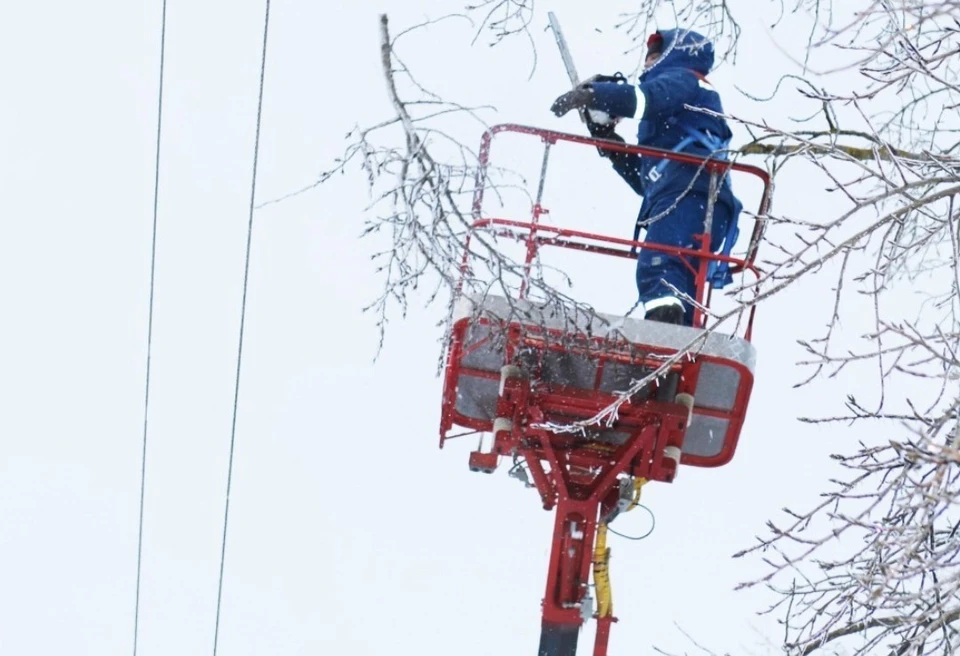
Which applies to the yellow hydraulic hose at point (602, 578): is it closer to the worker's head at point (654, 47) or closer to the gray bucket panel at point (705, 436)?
the gray bucket panel at point (705, 436)

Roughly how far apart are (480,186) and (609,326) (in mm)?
1748

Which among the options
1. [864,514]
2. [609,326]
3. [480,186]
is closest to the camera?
[864,514]

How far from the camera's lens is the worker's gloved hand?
7598mm

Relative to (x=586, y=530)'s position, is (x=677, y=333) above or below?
above

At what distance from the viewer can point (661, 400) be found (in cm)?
786

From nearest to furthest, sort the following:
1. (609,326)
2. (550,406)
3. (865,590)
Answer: (865,590), (609,326), (550,406)

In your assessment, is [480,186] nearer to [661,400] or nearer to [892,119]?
[892,119]

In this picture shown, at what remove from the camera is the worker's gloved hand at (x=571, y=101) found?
760 centimetres

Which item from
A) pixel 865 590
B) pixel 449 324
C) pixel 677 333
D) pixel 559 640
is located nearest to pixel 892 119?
pixel 677 333

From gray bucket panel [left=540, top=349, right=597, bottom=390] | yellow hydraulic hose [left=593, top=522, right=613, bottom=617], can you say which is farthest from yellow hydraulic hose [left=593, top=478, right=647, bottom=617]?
gray bucket panel [left=540, top=349, right=597, bottom=390]

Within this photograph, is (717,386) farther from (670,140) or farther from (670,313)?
(670,140)

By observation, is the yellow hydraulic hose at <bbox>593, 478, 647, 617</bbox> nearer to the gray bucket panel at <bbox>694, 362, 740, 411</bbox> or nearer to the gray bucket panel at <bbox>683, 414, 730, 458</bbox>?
the gray bucket panel at <bbox>683, 414, 730, 458</bbox>

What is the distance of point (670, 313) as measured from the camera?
7.45 meters

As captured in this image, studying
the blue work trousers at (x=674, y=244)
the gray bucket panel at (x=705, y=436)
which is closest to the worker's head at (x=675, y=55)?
the blue work trousers at (x=674, y=244)
